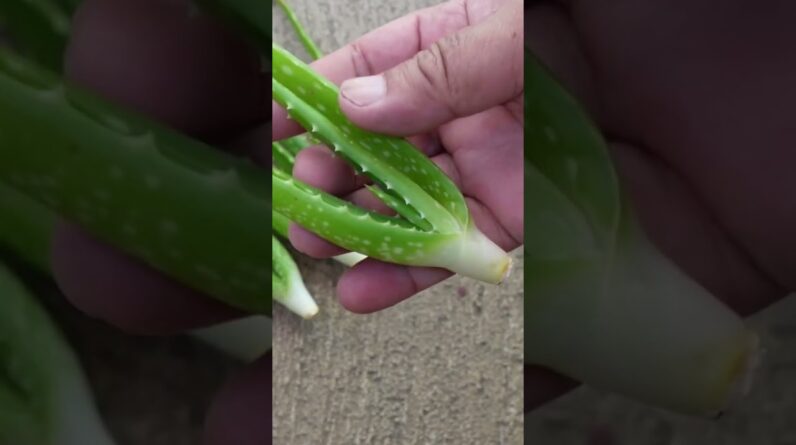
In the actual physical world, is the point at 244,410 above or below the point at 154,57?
below

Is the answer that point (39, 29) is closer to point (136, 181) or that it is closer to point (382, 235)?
point (136, 181)

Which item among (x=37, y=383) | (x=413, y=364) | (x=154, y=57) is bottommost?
(x=413, y=364)

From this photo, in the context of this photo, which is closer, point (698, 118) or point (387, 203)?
point (698, 118)

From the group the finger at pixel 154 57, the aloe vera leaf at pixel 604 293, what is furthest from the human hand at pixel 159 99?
the aloe vera leaf at pixel 604 293

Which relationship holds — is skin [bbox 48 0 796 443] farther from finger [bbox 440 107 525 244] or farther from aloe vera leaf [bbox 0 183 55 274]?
finger [bbox 440 107 525 244]

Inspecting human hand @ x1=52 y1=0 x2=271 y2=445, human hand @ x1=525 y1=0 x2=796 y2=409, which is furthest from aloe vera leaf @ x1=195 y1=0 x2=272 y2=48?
human hand @ x1=525 y1=0 x2=796 y2=409

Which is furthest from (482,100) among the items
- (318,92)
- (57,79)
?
(57,79)

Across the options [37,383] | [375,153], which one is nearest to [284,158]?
[375,153]
